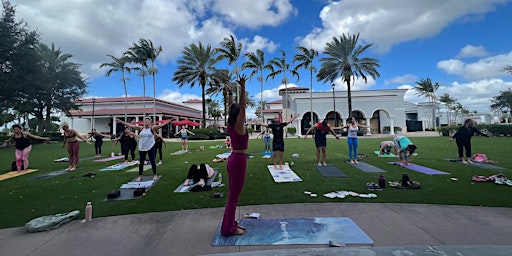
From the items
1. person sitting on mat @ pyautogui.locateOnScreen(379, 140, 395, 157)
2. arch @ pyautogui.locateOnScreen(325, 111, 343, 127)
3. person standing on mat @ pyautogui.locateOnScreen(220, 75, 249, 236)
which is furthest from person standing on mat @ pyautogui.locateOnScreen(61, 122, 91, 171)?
arch @ pyautogui.locateOnScreen(325, 111, 343, 127)

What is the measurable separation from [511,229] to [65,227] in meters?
7.00

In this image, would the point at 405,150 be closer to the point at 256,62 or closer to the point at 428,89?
the point at 256,62

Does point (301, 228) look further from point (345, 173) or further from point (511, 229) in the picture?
point (345, 173)

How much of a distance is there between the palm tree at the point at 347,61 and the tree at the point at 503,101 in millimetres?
40460

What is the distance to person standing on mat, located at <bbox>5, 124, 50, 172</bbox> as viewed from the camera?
9.19 m

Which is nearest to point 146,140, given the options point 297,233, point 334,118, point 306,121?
point 297,233

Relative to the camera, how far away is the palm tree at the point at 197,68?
3388 cm

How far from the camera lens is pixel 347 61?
33.7 m

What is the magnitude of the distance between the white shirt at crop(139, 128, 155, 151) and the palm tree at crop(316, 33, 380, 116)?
101ft

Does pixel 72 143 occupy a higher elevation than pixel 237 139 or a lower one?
lower

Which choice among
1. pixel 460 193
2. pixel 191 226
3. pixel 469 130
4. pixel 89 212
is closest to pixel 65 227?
pixel 89 212

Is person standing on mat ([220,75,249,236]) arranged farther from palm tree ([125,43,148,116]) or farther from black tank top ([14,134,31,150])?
palm tree ([125,43,148,116])

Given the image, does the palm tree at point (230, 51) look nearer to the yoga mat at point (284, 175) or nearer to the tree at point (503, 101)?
the yoga mat at point (284, 175)

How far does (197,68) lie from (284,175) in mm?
29905
